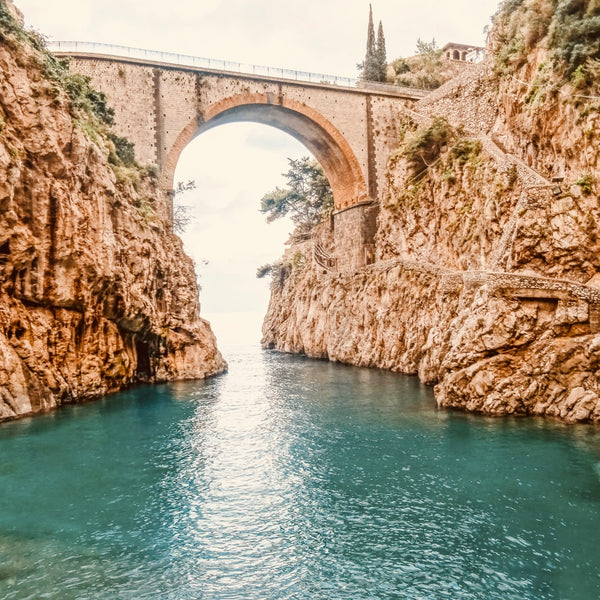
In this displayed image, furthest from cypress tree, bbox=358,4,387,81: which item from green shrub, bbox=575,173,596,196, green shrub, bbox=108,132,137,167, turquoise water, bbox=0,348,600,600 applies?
turquoise water, bbox=0,348,600,600

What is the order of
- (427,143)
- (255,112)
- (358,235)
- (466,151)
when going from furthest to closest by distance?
1. (358,235)
2. (255,112)
3. (427,143)
4. (466,151)

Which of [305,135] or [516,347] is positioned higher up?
[305,135]

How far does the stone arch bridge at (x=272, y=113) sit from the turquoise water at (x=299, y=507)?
756 inches

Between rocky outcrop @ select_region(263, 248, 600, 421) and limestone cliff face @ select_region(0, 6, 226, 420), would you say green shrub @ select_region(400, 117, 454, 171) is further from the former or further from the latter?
limestone cliff face @ select_region(0, 6, 226, 420)

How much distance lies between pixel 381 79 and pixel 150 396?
123 feet

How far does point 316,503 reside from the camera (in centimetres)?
1137

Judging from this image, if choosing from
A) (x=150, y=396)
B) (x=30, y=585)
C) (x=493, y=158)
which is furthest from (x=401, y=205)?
(x=30, y=585)

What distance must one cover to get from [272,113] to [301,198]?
1818 centimetres

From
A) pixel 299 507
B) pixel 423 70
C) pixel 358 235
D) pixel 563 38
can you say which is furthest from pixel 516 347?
pixel 423 70

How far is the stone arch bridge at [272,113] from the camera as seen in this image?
31.5 metres

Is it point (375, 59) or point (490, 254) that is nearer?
point (490, 254)

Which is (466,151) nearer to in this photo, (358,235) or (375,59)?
(358,235)

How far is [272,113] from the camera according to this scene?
3656 centimetres

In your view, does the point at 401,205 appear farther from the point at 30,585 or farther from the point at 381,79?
the point at 30,585
